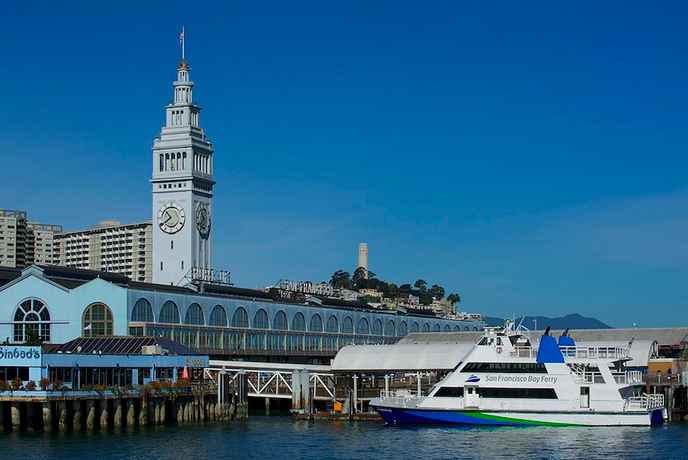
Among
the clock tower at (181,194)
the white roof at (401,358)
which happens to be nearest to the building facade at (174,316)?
the clock tower at (181,194)

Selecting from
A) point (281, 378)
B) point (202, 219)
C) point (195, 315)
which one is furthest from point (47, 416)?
point (202, 219)

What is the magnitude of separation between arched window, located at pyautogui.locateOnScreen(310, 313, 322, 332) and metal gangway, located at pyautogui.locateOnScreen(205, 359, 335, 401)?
41.2m

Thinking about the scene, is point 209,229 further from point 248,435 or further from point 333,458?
point 333,458

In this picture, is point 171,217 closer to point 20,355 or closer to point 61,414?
point 20,355

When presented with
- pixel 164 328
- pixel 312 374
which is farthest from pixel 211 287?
pixel 312 374

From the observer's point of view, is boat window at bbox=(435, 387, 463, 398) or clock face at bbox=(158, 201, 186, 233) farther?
clock face at bbox=(158, 201, 186, 233)

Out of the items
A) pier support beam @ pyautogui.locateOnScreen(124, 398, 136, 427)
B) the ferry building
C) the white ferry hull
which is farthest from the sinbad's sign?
the white ferry hull

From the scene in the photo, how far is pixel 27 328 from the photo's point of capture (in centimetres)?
11450

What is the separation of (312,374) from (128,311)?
2400 cm

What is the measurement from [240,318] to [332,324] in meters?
26.2

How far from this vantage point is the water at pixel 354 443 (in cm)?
6619

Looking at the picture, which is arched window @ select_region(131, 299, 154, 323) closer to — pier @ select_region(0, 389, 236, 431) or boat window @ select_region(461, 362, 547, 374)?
pier @ select_region(0, 389, 236, 431)

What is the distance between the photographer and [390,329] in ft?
581

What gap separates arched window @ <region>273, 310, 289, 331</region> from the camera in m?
143
